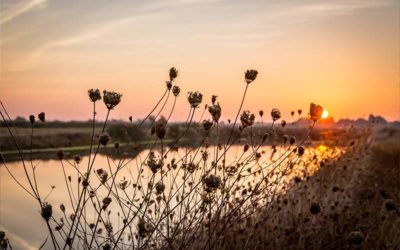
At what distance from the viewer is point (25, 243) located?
11.1 meters

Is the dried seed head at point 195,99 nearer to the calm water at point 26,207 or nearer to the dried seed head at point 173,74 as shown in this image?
the dried seed head at point 173,74

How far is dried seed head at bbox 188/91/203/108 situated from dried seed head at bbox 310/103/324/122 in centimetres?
100

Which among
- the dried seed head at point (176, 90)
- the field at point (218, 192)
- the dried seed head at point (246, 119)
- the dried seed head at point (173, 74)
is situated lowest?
the field at point (218, 192)

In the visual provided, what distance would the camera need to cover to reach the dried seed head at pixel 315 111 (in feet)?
13.6

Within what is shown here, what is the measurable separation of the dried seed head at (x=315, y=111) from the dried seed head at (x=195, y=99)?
3.29 ft

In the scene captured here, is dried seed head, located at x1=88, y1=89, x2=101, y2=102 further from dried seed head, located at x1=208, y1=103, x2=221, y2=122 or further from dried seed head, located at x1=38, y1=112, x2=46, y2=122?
dried seed head, located at x1=208, y1=103, x2=221, y2=122

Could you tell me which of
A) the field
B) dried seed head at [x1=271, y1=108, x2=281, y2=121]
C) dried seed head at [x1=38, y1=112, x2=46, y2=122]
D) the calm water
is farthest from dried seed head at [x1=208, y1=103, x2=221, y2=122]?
the calm water

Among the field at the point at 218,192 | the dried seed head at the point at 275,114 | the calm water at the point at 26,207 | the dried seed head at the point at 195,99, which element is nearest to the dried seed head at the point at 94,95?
the field at the point at 218,192

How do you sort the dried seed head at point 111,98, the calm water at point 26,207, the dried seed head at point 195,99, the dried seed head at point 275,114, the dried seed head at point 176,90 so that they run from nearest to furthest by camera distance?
the dried seed head at point 111,98 → the dried seed head at point 195,99 → the dried seed head at point 176,90 → the dried seed head at point 275,114 → the calm water at point 26,207

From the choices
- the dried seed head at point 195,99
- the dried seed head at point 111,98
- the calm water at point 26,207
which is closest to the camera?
the dried seed head at point 111,98

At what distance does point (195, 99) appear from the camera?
152 inches

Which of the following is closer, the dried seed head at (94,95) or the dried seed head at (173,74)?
the dried seed head at (94,95)

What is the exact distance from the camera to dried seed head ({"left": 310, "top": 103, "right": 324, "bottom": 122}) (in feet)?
13.6

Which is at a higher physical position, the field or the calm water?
the field
